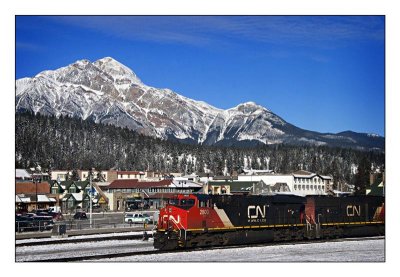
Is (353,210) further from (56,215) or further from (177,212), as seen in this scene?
(56,215)

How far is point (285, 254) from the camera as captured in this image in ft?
79.4

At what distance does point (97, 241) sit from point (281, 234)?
8440 millimetres

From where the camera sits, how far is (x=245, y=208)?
27031 mm

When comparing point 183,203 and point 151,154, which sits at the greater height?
point 151,154

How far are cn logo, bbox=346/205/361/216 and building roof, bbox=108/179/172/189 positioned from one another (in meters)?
16.1

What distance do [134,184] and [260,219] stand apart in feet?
73.0

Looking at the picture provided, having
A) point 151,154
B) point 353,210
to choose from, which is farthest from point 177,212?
point 151,154

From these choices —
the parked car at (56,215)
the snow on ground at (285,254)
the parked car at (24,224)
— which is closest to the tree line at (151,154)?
the parked car at (56,215)

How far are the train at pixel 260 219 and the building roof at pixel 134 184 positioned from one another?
16.1m

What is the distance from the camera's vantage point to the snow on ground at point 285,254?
74.0ft

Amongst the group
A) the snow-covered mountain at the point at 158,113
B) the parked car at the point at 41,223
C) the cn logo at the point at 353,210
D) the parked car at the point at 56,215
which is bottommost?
the parked car at the point at 56,215

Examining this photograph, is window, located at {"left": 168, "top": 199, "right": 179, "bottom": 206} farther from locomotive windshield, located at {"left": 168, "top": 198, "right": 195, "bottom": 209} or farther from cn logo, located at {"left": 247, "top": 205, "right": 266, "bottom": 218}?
cn logo, located at {"left": 247, "top": 205, "right": 266, "bottom": 218}

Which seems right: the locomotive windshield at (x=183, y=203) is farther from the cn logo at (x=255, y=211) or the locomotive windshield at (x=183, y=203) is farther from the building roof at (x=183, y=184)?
the building roof at (x=183, y=184)
